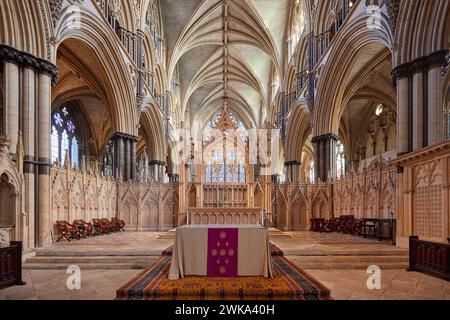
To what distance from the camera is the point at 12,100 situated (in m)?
8.57

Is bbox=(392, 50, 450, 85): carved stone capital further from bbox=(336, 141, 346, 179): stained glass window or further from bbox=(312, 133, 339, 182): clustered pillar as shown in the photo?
bbox=(336, 141, 346, 179): stained glass window

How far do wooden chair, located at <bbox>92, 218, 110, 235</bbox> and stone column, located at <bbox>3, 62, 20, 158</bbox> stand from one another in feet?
16.5

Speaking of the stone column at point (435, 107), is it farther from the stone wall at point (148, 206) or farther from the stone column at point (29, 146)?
the stone wall at point (148, 206)

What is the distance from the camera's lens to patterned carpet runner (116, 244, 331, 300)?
16.6 feet

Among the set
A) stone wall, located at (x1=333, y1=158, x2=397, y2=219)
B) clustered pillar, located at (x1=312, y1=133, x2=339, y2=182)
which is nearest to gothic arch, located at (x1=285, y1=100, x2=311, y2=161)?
clustered pillar, located at (x1=312, y1=133, x2=339, y2=182)

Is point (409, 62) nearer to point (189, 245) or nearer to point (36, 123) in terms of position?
point (189, 245)

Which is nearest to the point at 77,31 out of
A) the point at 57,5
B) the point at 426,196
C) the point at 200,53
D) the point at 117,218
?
the point at 57,5

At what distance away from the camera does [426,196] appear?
838 centimetres

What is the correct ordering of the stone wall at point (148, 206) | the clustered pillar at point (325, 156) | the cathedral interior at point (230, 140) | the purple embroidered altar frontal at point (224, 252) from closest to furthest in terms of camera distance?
the purple embroidered altar frontal at point (224, 252) → the cathedral interior at point (230, 140) → the stone wall at point (148, 206) → the clustered pillar at point (325, 156)

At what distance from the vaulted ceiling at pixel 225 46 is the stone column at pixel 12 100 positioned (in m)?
16.7

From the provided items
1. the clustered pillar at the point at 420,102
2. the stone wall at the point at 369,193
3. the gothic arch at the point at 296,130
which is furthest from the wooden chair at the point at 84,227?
the gothic arch at the point at 296,130

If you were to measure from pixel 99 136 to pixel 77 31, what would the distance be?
1366cm

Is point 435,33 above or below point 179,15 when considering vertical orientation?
below

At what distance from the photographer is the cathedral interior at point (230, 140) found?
25.2 feet
